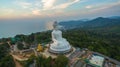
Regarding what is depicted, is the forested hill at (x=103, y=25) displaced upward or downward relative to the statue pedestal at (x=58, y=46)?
downward

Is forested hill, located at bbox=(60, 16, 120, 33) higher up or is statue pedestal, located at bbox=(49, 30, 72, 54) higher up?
statue pedestal, located at bbox=(49, 30, 72, 54)

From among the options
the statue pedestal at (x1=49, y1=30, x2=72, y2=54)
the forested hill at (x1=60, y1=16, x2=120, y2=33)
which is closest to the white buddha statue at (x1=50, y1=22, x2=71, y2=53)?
the statue pedestal at (x1=49, y1=30, x2=72, y2=54)

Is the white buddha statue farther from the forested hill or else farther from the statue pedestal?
the forested hill

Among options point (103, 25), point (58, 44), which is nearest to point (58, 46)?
point (58, 44)

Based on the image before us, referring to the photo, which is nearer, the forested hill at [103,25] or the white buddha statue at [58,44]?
the white buddha statue at [58,44]

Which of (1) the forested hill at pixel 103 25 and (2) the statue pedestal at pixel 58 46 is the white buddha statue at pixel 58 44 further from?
(1) the forested hill at pixel 103 25

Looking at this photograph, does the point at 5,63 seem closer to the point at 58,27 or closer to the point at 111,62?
the point at 58,27

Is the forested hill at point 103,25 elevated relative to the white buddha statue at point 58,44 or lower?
lower

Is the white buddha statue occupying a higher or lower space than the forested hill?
higher

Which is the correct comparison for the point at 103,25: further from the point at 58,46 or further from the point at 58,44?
the point at 58,46

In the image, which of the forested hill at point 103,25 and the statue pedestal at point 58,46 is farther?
the forested hill at point 103,25

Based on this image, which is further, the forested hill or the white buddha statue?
the forested hill

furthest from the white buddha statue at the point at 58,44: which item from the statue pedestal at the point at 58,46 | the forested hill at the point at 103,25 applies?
the forested hill at the point at 103,25
